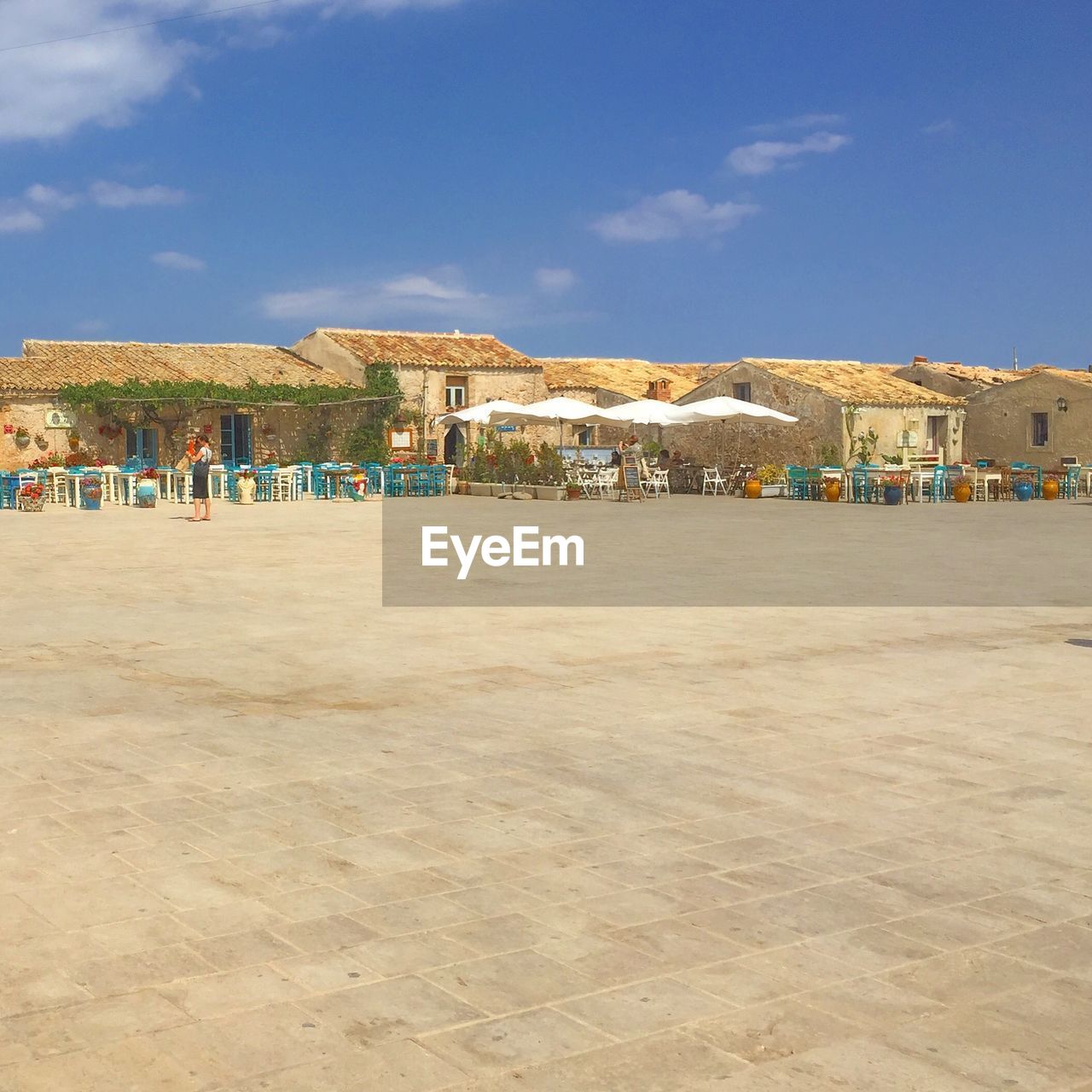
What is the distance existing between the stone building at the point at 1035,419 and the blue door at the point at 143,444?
2271 cm

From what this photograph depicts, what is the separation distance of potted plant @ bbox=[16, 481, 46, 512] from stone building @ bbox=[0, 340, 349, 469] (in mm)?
7647

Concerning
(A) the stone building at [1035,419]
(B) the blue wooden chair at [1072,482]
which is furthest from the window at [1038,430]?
(B) the blue wooden chair at [1072,482]

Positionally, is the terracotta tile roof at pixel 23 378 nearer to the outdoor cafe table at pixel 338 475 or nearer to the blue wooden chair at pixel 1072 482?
the outdoor cafe table at pixel 338 475

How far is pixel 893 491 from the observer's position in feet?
93.7

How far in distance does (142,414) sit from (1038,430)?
2417 centimetres

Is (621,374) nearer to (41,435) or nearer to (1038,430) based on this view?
(1038,430)

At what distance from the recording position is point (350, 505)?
28250mm

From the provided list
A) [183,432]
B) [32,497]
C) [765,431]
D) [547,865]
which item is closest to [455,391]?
[183,432]

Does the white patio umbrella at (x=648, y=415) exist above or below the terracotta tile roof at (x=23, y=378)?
below

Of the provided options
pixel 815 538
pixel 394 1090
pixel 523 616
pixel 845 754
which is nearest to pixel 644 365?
pixel 815 538

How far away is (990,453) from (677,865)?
36.7 meters

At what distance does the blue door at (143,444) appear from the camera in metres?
35.5

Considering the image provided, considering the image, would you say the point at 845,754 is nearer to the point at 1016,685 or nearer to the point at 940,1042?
the point at 1016,685

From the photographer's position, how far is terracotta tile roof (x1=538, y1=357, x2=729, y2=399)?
149ft
